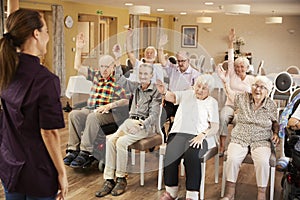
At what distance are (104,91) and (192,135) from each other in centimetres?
117

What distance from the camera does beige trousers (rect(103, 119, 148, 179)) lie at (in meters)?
3.62

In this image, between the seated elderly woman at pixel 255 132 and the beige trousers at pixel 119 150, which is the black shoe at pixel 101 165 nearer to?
the beige trousers at pixel 119 150

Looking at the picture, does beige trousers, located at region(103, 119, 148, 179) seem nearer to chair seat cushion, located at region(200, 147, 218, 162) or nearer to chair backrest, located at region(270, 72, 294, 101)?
chair seat cushion, located at region(200, 147, 218, 162)

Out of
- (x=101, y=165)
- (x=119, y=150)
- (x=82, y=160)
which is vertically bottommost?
(x=101, y=165)

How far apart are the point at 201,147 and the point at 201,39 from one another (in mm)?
11615

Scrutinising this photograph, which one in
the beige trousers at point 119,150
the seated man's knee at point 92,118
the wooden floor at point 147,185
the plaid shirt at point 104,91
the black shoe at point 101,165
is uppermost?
the plaid shirt at point 104,91

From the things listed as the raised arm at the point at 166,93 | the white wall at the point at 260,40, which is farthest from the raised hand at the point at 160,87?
the white wall at the point at 260,40

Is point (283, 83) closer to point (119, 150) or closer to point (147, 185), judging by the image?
point (147, 185)

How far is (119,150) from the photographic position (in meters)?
3.65

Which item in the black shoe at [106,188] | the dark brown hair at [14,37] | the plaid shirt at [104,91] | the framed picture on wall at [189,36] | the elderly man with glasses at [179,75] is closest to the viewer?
the dark brown hair at [14,37]

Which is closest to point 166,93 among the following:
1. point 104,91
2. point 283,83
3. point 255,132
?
point 104,91

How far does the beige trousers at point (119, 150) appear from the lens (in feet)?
11.9

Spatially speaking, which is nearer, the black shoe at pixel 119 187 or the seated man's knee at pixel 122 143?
the black shoe at pixel 119 187

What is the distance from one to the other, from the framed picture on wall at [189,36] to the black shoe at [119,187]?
435 inches
